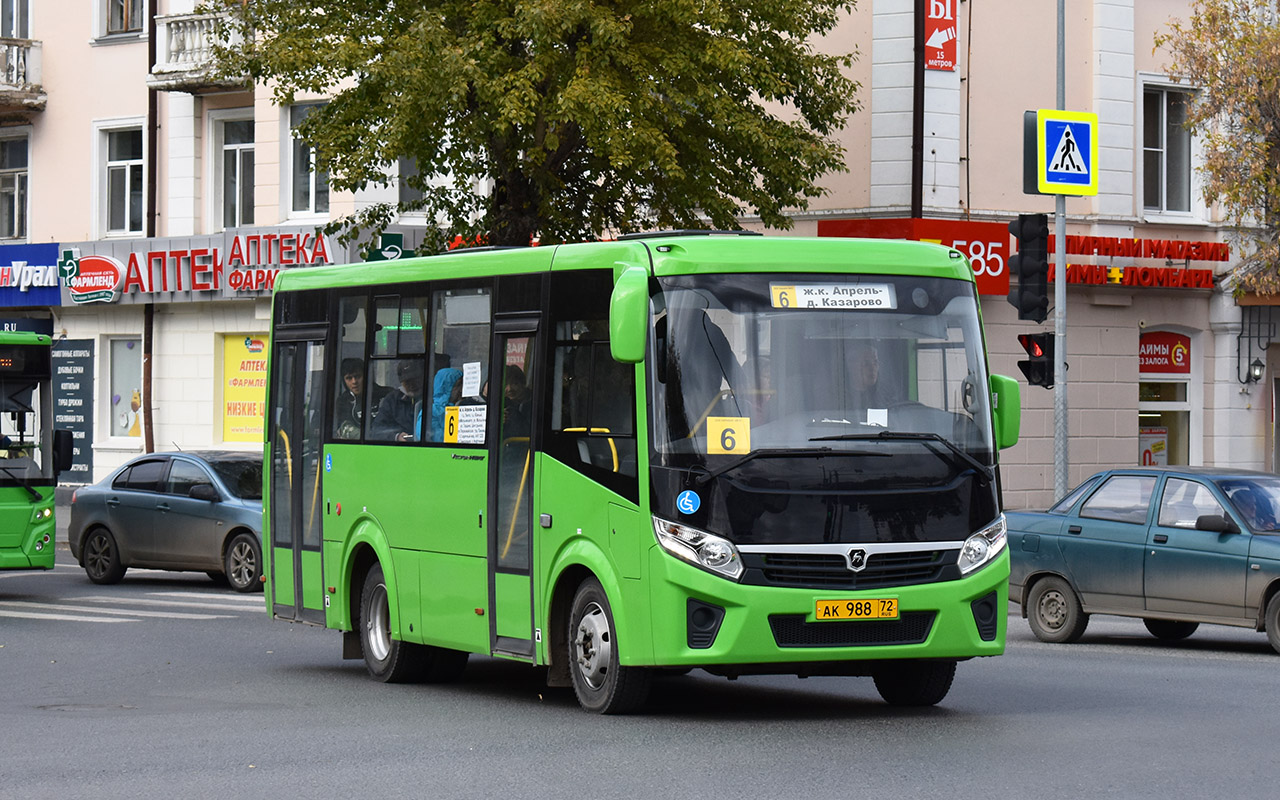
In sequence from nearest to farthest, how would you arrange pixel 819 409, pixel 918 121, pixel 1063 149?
pixel 819 409 → pixel 1063 149 → pixel 918 121

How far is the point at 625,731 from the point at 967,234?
2030 cm

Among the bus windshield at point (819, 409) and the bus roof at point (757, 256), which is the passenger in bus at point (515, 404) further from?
the bus windshield at point (819, 409)

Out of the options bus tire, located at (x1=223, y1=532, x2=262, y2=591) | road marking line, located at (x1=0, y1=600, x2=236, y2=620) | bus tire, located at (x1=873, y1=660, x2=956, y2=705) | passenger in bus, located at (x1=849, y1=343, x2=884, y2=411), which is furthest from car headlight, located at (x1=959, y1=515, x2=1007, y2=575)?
bus tire, located at (x1=223, y1=532, x2=262, y2=591)

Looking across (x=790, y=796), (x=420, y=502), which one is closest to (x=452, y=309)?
(x=420, y=502)

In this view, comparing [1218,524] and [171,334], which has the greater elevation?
[171,334]

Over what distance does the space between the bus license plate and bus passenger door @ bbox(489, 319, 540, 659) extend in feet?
6.53

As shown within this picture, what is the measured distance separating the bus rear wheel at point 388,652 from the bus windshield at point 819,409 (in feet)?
12.0

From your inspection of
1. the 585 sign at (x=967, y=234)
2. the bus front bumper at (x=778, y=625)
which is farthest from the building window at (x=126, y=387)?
the bus front bumper at (x=778, y=625)

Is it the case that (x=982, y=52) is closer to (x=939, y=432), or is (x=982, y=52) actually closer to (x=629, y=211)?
(x=629, y=211)

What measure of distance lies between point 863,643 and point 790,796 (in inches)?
89.2

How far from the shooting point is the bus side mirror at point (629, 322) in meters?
10.3

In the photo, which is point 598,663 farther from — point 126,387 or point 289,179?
point 126,387

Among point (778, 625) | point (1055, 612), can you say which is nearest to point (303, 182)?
point (1055, 612)

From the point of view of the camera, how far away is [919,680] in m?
11.3
